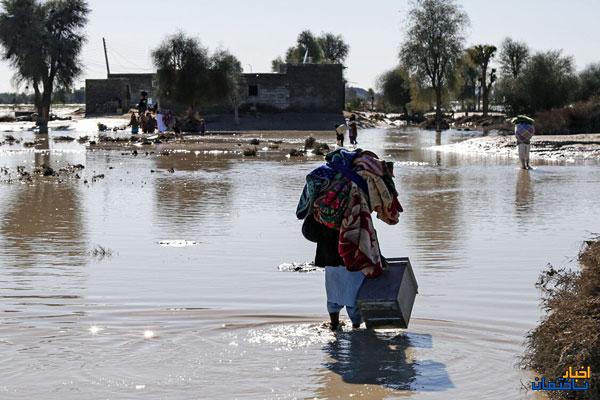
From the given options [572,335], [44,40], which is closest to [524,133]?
[572,335]

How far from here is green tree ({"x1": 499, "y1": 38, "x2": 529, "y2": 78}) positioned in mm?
87506

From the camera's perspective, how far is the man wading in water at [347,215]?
848 centimetres

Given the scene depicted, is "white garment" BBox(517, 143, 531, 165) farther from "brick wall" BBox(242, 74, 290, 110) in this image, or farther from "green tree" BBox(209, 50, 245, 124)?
"brick wall" BBox(242, 74, 290, 110)

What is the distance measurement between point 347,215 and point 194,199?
11.5 meters

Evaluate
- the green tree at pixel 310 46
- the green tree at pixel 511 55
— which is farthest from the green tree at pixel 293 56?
the green tree at pixel 511 55

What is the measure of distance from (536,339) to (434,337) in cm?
169

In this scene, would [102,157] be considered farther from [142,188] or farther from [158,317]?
[158,317]

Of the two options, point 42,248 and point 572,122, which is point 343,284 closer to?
point 42,248

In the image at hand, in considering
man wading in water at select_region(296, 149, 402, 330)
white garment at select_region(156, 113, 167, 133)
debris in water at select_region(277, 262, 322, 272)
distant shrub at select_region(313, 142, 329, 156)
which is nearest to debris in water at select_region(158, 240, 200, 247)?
debris in water at select_region(277, 262, 322, 272)

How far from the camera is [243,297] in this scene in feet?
33.7

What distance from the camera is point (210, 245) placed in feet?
45.0

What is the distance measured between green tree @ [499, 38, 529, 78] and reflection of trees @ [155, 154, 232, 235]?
6091cm

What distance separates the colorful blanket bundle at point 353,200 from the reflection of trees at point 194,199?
6445 millimetres

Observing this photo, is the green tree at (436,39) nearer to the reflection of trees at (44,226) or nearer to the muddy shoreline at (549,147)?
the muddy shoreline at (549,147)
